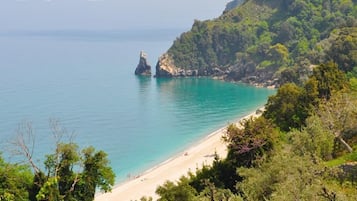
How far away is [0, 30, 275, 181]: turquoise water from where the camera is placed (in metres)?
59.2

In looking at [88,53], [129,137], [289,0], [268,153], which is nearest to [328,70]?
[268,153]

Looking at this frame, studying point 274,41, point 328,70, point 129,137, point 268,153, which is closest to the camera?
point 268,153

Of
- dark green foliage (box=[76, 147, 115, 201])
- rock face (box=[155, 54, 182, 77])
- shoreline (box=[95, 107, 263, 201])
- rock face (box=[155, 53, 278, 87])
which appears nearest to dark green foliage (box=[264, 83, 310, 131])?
shoreline (box=[95, 107, 263, 201])

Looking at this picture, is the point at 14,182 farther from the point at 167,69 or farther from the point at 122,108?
the point at 167,69

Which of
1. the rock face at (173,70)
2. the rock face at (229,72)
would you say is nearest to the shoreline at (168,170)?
the rock face at (229,72)

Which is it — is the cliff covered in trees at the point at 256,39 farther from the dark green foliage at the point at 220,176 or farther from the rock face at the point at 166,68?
the dark green foliage at the point at 220,176

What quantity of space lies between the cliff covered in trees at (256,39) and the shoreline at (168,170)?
156 ft

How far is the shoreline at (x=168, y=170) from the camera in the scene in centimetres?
4091

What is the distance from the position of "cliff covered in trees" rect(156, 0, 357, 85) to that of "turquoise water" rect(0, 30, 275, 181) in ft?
23.5

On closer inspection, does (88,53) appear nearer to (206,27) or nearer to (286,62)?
(206,27)

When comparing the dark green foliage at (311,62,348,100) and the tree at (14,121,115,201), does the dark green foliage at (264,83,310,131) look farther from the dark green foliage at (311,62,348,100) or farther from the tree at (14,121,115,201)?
the tree at (14,121,115,201)

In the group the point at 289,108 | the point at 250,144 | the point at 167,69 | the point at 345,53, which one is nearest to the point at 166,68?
the point at 167,69

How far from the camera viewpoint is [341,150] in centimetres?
2689

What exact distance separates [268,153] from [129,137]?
131ft
